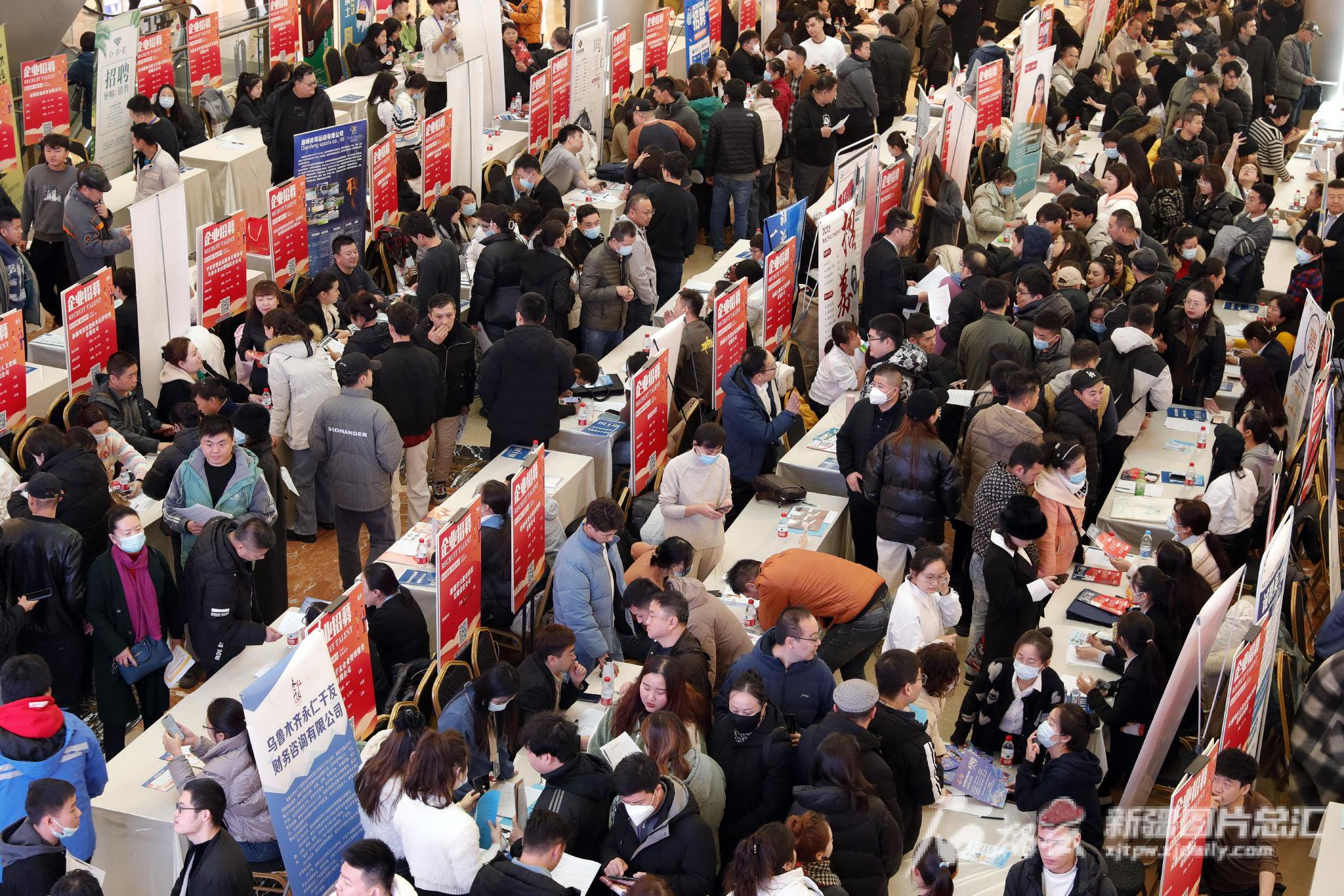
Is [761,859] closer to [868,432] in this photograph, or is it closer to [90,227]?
[868,432]

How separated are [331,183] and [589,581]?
4994mm

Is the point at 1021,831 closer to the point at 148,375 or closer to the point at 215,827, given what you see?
the point at 215,827

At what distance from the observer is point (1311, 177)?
12242 millimetres

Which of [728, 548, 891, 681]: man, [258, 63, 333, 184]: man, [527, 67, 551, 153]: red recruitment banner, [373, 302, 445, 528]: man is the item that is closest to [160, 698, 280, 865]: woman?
[728, 548, 891, 681]: man

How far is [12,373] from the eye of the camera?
7887 mm

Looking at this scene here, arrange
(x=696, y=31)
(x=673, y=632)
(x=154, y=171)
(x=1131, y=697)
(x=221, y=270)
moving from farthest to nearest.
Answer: (x=696, y=31) → (x=154, y=171) → (x=221, y=270) → (x=1131, y=697) → (x=673, y=632)

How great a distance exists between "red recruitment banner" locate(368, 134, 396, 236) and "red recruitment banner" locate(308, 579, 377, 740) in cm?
519

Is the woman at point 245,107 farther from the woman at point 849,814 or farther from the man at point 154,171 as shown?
the woman at point 849,814

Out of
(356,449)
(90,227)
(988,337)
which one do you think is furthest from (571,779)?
(90,227)

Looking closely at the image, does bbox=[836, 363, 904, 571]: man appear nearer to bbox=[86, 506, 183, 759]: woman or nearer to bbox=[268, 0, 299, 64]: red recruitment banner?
bbox=[86, 506, 183, 759]: woman

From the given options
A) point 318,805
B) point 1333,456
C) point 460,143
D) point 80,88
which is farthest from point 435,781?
point 80,88

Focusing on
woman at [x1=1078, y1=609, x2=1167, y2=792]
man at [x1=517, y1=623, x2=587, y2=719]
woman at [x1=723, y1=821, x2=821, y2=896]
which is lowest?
woman at [x1=1078, y1=609, x2=1167, y2=792]

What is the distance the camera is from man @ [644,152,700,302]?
406 inches

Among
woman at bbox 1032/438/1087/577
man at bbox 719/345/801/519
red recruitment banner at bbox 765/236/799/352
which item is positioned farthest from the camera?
red recruitment banner at bbox 765/236/799/352
